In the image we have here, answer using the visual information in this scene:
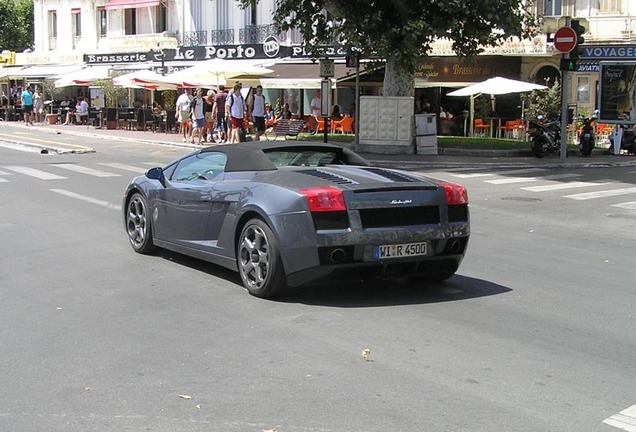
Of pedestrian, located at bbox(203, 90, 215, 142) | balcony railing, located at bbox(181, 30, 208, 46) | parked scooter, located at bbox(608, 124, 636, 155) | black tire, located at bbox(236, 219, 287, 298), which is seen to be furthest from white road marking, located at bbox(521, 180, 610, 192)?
balcony railing, located at bbox(181, 30, 208, 46)

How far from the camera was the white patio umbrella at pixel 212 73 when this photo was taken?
1319 inches

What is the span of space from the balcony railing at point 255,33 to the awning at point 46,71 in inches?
483

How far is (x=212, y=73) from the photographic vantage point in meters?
33.7

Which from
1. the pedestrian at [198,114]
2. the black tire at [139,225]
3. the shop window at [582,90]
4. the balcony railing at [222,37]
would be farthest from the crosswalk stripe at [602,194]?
the balcony railing at [222,37]

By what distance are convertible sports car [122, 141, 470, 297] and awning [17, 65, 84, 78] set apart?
145 feet

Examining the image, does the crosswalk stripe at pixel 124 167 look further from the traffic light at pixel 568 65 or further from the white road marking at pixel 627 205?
the traffic light at pixel 568 65

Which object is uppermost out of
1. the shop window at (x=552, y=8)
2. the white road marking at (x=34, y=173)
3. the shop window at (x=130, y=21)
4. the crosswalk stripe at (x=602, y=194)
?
the shop window at (x=130, y=21)

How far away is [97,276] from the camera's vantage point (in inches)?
335

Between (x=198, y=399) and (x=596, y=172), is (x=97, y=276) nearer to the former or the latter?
(x=198, y=399)

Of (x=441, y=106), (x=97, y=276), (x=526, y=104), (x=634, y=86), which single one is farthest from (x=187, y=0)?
(x=97, y=276)

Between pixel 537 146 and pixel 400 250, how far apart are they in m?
18.1

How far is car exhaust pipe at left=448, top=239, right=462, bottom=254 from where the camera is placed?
7.63 metres

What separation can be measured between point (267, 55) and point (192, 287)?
34628 mm

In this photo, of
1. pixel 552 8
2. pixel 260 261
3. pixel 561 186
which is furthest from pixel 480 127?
pixel 260 261
